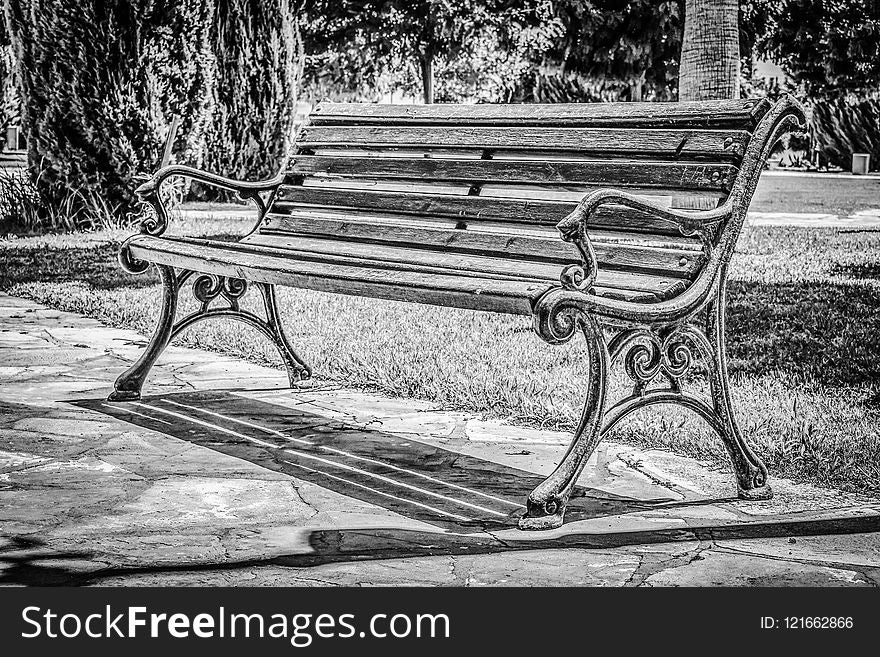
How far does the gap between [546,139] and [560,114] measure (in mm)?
106

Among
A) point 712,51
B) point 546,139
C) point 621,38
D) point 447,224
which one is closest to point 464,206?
point 447,224

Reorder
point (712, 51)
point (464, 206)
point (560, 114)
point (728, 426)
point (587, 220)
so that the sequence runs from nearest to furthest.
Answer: point (587, 220) → point (728, 426) → point (560, 114) → point (464, 206) → point (712, 51)

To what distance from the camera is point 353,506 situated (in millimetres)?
3650

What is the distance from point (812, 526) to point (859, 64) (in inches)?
936

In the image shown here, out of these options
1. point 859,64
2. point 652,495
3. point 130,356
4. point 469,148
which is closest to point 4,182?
point 130,356

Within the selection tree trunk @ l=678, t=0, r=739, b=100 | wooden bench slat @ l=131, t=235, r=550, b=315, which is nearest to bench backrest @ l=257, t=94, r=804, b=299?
wooden bench slat @ l=131, t=235, r=550, b=315

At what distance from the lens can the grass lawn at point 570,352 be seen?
4359 mm

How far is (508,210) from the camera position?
4562 millimetres

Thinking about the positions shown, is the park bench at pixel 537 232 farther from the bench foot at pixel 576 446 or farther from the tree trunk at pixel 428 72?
the tree trunk at pixel 428 72

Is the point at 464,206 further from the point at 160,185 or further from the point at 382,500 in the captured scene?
the point at 382,500

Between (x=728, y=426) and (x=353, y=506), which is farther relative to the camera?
(x=728, y=426)

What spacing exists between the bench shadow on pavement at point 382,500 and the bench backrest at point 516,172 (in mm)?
758

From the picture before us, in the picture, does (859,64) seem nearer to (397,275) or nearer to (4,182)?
(4,182)

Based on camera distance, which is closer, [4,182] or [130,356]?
[130,356]
